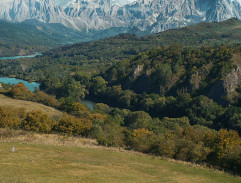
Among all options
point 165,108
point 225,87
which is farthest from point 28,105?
point 225,87

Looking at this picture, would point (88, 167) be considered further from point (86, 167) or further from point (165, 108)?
point (165, 108)

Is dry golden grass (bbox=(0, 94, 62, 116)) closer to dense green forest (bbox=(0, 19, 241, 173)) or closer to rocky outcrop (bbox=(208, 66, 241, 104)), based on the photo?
dense green forest (bbox=(0, 19, 241, 173))

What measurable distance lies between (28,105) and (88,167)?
8543cm

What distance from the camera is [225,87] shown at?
477 feet

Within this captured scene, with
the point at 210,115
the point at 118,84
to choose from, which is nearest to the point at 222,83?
the point at 210,115

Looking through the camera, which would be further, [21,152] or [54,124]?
[54,124]

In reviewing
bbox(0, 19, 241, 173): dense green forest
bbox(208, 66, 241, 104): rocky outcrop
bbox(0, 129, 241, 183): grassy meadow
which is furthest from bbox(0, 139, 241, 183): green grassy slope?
bbox(208, 66, 241, 104): rocky outcrop

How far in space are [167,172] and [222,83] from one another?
385 feet

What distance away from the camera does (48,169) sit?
33094mm

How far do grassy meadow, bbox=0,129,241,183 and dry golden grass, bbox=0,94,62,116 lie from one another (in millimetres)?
54432

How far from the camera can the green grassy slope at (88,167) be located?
30.9m

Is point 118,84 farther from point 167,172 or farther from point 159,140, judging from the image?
point 167,172

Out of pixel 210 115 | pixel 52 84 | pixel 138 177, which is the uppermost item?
pixel 138 177

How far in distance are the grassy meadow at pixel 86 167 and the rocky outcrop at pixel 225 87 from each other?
10580 centimetres
